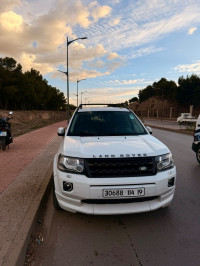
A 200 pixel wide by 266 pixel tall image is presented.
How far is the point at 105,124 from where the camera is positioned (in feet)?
14.8

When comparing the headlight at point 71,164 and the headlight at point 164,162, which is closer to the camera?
the headlight at point 71,164

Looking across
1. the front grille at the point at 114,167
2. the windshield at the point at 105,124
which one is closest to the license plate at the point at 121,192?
the front grille at the point at 114,167

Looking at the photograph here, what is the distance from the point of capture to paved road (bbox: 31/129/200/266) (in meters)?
2.53

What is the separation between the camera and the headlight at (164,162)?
314 cm

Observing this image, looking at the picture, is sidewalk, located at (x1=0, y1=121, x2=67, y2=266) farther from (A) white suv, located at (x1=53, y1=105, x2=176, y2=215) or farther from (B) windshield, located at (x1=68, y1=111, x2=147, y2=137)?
(B) windshield, located at (x1=68, y1=111, x2=147, y2=137)

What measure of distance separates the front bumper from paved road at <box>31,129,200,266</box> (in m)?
0.37

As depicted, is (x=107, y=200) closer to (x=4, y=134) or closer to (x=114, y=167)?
(x=114, y=167)

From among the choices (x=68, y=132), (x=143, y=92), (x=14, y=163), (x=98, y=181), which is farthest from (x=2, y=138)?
(x=143, y=92)

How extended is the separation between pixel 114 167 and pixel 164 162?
803 mm

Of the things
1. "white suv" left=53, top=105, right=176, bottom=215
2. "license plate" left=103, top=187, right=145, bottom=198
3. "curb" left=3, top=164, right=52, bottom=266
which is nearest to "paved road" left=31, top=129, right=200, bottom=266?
"curb" left=3, top=164, right=52, bottom=266

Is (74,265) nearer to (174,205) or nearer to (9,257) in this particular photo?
(9,257)

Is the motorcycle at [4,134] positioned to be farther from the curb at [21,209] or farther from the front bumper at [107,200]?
the front bumper at [107,200]

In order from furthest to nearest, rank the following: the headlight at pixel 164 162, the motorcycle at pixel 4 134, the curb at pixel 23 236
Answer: the motorcycle at pixel 4 134
the headlight at pixel 164 162
the curb at pixel 23 236

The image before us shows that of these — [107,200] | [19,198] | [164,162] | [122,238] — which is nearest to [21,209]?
[19,198]
